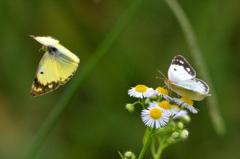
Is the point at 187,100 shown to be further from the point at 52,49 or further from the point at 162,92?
the point at 52,49

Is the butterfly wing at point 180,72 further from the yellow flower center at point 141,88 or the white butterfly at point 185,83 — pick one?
the yellow flower center at point 141,88

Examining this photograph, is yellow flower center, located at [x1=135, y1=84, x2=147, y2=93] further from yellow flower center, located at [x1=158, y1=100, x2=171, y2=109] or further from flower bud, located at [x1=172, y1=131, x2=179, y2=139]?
flower bud, located at [x1=172, y1=131, x2=179, y2=139]

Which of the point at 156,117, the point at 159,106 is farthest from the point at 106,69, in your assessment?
the point at 156,117

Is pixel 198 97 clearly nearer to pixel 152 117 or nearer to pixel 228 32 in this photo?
pixel 152 117

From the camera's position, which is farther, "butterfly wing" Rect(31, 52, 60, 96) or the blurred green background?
the blurred green background

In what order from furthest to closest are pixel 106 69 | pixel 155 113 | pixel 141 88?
pixel 106 69 < pixel 141 88 < pixel 155 113

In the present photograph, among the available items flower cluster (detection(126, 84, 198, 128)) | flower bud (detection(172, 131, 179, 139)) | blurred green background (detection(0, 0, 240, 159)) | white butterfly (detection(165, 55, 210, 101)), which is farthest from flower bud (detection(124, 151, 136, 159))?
blurred green background (detection(0, 0, 240, 159))

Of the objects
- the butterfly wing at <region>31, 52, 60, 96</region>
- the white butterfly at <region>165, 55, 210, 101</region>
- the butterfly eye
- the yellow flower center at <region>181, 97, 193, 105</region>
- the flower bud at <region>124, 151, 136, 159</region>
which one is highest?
the white butterfly at <region>165, 55, 210, 101</region>

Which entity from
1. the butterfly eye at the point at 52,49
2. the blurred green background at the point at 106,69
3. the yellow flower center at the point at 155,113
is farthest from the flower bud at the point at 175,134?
the blurred green background at the point at 106,69
